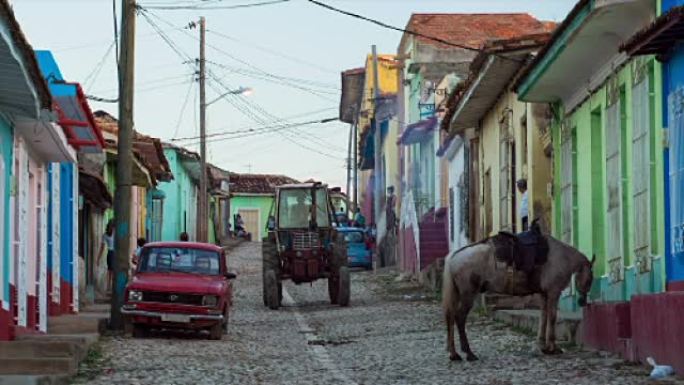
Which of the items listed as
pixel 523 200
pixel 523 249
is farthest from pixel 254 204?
pixel 523 249

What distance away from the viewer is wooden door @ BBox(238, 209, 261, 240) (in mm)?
96938

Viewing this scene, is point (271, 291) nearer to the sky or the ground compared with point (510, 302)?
nearer to the sky

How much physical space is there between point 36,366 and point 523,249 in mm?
5989

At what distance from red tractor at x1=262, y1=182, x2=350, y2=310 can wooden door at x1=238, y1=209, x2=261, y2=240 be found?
2502 inches

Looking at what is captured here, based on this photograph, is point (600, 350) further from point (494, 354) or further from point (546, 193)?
point (546, 193)

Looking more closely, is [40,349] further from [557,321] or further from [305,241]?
[305,241]

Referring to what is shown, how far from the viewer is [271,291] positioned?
31.6 m

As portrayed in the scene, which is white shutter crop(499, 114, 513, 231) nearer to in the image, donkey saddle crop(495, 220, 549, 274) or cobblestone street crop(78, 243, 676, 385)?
cobblestone street crop(78, 243, 676, 385)

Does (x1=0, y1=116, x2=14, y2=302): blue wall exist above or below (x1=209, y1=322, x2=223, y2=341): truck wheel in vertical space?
above

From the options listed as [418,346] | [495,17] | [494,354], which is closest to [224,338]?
[418,346]

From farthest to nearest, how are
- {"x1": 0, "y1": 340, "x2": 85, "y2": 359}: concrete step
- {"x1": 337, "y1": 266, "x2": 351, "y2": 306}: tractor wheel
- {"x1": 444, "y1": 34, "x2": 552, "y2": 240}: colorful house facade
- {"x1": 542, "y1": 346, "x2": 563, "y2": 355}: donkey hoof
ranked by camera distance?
{"x1": 337, "y1": 266, "x2": 351, "y2": 306}: tractor wheel, {"x1": 444, "y1": 34, "x2": 552, "y2": 240}: colorful house facade, {"x1": 542, "y1": 346, "x2": 563, "y2": 355}: donkey hoof, {"x1": 0, "y1": 340, "x2": 85, "y2": 359}: concrete step

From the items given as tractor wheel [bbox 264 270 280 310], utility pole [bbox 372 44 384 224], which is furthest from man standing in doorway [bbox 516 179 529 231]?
utility pole [bbox 372 44 384 224]

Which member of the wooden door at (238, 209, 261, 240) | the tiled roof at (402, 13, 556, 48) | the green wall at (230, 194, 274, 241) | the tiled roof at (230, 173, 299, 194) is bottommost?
the wooden door at (238, 209, 261, 240)

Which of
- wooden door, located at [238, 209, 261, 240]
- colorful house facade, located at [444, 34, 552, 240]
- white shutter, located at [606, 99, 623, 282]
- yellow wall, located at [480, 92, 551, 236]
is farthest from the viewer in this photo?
wooden door, located at [238, 209, 261, 240]
